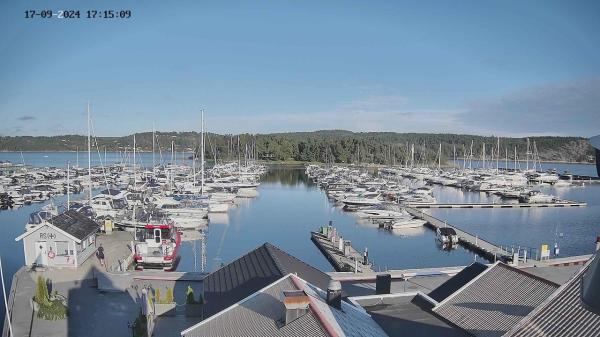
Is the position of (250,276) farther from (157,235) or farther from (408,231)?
(408,231)

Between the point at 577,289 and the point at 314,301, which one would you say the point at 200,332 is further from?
the point at 577,289

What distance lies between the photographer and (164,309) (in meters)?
17.8

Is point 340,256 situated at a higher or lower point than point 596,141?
lower

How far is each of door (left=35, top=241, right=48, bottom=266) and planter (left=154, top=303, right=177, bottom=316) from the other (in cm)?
1024

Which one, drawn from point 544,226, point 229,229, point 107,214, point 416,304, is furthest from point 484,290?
point 544,226

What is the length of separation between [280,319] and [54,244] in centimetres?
1887

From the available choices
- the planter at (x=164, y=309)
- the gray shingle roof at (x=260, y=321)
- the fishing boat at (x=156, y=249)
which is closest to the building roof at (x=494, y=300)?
the gray shingle roof at (x=260, y=321)

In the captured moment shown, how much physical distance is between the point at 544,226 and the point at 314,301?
48.4 m

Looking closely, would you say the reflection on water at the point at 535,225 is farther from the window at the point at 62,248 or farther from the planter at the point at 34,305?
the planter at the point at 34,305

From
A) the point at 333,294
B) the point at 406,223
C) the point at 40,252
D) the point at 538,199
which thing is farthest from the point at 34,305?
the point at 538,199

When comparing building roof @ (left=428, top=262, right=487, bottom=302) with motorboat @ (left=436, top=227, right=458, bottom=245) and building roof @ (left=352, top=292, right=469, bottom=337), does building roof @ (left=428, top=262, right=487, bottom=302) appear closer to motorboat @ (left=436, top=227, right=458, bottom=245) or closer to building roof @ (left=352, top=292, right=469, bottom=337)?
building roof @ (left=352, top=292, right=469, bottom=337)

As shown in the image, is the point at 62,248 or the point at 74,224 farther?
the point at 74,224

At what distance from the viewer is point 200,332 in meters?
11.4

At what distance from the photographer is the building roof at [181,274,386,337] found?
998 cm
